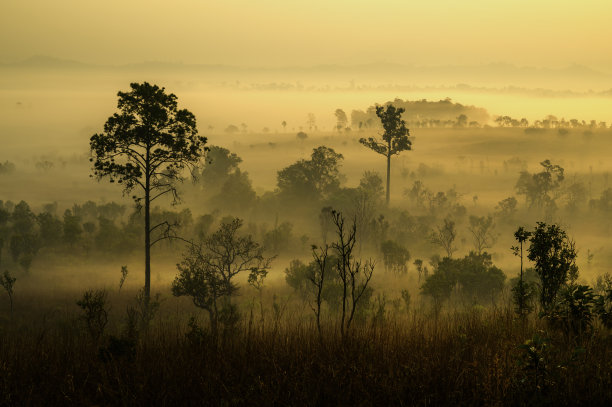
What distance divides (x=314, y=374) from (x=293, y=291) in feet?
126

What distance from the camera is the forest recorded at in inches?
299

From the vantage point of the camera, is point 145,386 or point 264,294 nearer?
point 145,386

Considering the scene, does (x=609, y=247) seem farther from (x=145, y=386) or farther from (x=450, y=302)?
(x=145, y=386)

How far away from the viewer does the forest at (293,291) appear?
7605 mm

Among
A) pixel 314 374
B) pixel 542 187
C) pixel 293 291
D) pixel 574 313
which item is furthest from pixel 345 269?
pixel 542 187

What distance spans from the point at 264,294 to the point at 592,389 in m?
40.0

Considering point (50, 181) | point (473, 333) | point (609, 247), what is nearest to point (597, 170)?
point (609, 247)

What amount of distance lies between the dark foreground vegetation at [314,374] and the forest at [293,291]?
5cm

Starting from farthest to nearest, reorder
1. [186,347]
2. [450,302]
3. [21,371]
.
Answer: [450,302] < [186,347] < [21,371]

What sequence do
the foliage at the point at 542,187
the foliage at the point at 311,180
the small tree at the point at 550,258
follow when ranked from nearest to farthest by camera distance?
the small tree at the point at 550,258 < the foliage at the point at 311,180 < the foliage at the point at 542,187

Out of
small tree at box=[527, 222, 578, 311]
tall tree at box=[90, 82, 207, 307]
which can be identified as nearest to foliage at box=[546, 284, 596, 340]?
small tree at box=[527, 222, 578, 311]

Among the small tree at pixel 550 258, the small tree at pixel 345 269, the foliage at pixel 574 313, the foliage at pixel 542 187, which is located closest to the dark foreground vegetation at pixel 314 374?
the foliage at pixel 574 313

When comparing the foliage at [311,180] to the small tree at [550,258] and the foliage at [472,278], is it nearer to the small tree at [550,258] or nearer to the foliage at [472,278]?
the foliage at [472,278]

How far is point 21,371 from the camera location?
8461 mm
